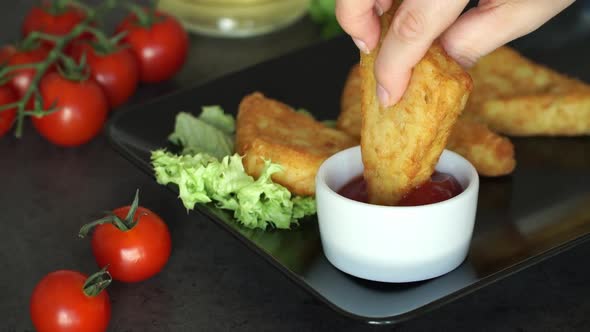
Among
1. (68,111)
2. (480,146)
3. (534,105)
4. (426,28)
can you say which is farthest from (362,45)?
(68,111)

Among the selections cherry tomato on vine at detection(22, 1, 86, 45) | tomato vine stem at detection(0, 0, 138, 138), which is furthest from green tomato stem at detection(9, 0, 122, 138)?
cherry tomato on vine at detection(22, 1, 86, 45)

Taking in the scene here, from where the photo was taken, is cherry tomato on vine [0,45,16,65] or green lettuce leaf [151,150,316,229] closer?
green lettuce leaf [151,150,316,229]

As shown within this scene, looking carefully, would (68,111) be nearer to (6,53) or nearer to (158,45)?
(6,53)

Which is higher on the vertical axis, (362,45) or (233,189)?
(362,45)

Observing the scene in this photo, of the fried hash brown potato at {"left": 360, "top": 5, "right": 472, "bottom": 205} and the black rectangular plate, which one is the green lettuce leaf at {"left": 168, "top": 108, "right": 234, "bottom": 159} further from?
the fried hash brown potato at {"left": 360, "top": 5, "right": 472, "bottom": 205}

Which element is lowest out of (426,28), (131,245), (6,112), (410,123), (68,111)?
(6,112)

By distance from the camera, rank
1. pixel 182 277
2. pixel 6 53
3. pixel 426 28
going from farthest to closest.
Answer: pixel 6 53, pixel 182 277, pixel 426 28

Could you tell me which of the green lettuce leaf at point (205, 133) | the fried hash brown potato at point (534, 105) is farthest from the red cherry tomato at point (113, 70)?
the fried hash brown potato at point (534, 105)
